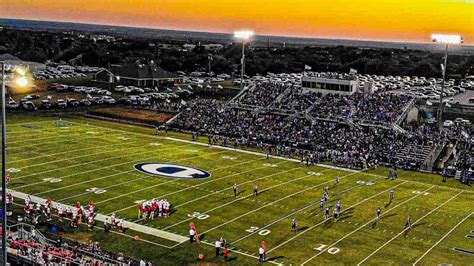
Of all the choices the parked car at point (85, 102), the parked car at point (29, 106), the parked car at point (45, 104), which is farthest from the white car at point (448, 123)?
the parked car at point (29, 106)

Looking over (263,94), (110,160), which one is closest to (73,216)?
(110,160)

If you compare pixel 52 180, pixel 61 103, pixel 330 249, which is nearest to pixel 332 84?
pixel 61 103

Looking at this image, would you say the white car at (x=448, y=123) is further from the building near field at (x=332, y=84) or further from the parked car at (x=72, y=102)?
the parked car at (x=72, y=102)

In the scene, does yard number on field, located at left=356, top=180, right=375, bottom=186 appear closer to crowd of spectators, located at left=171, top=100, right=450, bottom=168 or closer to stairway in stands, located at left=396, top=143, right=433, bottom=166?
crowd of spectators, located at left=171, top=100, right=450, bottom=168

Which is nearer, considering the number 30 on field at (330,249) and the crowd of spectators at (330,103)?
the number 30 on field at (330,249)

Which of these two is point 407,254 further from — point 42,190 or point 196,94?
point 196,94

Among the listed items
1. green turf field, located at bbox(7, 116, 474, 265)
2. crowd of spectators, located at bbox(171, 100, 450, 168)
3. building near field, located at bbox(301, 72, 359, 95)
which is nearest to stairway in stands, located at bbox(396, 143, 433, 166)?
crowd of spectators, located at bbox(171, 100, 450, 168)

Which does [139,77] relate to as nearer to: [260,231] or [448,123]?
[448,123]
